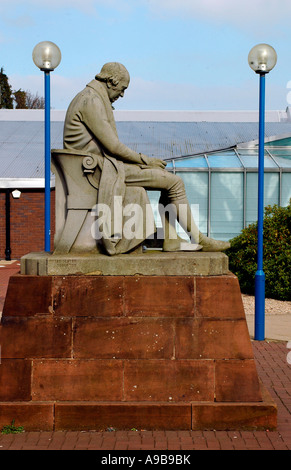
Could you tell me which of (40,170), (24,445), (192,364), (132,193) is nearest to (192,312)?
(192,364)

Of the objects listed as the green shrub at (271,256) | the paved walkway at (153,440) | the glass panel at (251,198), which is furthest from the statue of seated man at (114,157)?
the glass panel at (251,198)

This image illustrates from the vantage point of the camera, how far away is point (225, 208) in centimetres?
2145

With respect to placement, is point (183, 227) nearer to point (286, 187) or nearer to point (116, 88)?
point (116, 88)

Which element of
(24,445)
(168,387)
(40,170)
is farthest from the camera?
(40,170)

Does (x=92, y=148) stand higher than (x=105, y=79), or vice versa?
(x=105, y=79)

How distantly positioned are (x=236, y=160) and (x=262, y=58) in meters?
11.9

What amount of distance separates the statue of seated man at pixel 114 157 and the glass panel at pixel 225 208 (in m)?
14.7

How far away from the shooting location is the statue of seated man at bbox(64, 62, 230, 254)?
642 cm

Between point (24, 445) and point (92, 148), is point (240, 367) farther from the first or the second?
point (92, 148)

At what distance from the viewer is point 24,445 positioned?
555cm

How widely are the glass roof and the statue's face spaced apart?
14547mm

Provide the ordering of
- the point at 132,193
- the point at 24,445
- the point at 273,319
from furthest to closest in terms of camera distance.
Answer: the point at 273,319
the point at 132,193
the point at 24,445

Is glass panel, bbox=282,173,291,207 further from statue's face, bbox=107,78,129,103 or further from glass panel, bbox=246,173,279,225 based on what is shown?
statue's face, bbox=107,78,129,103
